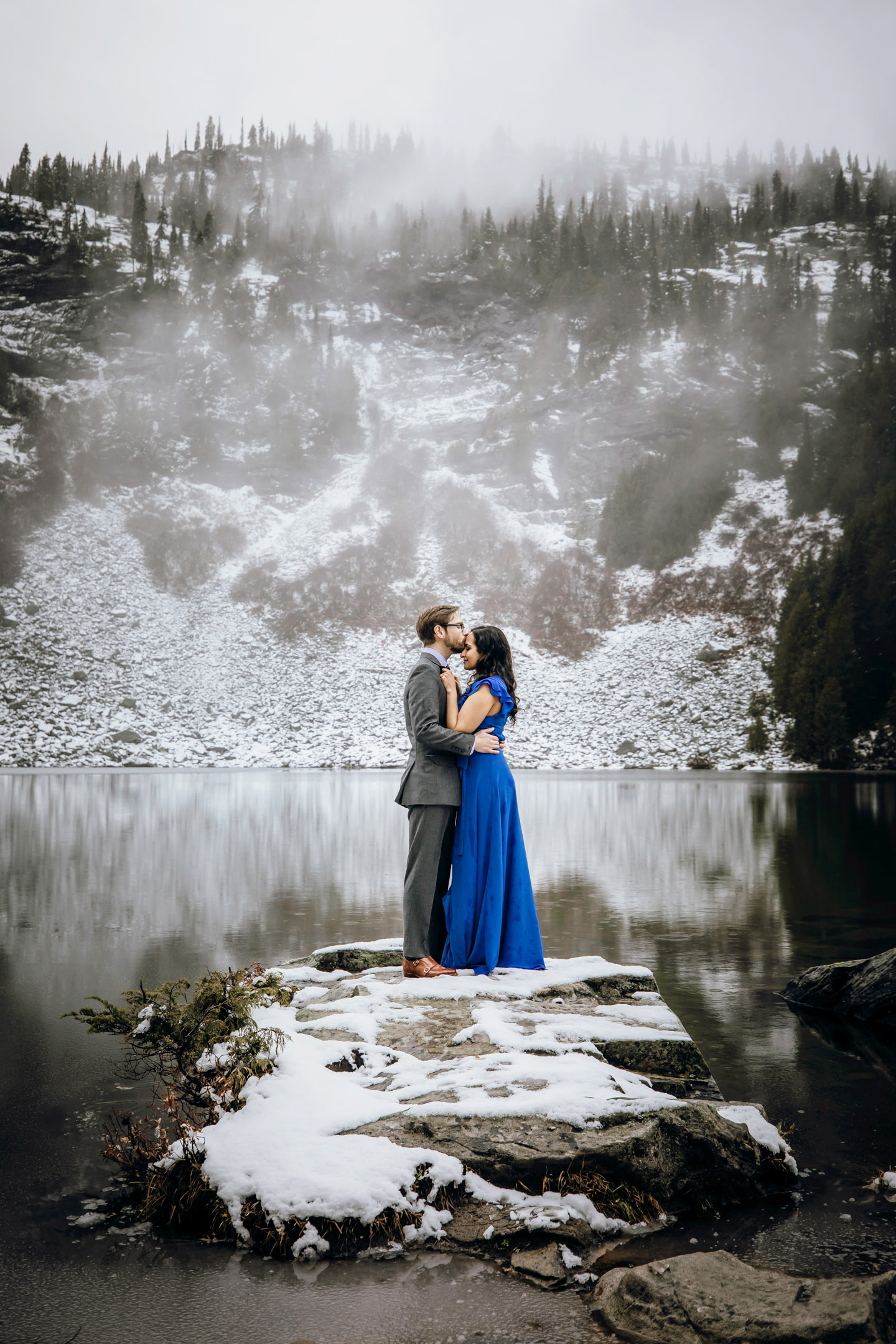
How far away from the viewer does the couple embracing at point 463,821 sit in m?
5.93

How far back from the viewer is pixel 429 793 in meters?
5.97

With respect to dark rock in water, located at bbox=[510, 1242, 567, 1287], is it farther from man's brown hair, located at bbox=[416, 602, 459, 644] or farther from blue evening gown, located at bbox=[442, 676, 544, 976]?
man's brown hair, located at bbox=[416, 602, 459, 644]

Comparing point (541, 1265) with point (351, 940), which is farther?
point (351, 940)

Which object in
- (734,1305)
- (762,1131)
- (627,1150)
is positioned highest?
(734,1305)

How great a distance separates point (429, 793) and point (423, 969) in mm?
1346

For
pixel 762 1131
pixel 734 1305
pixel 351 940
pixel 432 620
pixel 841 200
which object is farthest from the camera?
pixel 841 200

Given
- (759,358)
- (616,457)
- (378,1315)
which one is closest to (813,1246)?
(378,1315)

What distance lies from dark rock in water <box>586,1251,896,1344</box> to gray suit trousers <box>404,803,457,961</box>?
3.13 meters

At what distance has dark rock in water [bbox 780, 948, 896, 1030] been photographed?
23.2ft

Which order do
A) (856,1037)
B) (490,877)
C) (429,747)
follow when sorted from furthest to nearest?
(856,1037) < (429,747) < (490,877)

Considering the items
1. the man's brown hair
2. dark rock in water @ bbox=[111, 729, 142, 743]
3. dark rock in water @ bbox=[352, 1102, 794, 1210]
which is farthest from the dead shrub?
dark rock in water @ bbox=[352, 1102, 794, 1210]

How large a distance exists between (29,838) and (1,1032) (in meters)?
13.8

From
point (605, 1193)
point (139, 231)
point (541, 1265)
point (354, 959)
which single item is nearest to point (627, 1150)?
point (605, 1193)

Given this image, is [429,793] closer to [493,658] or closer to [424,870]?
[424,870]
